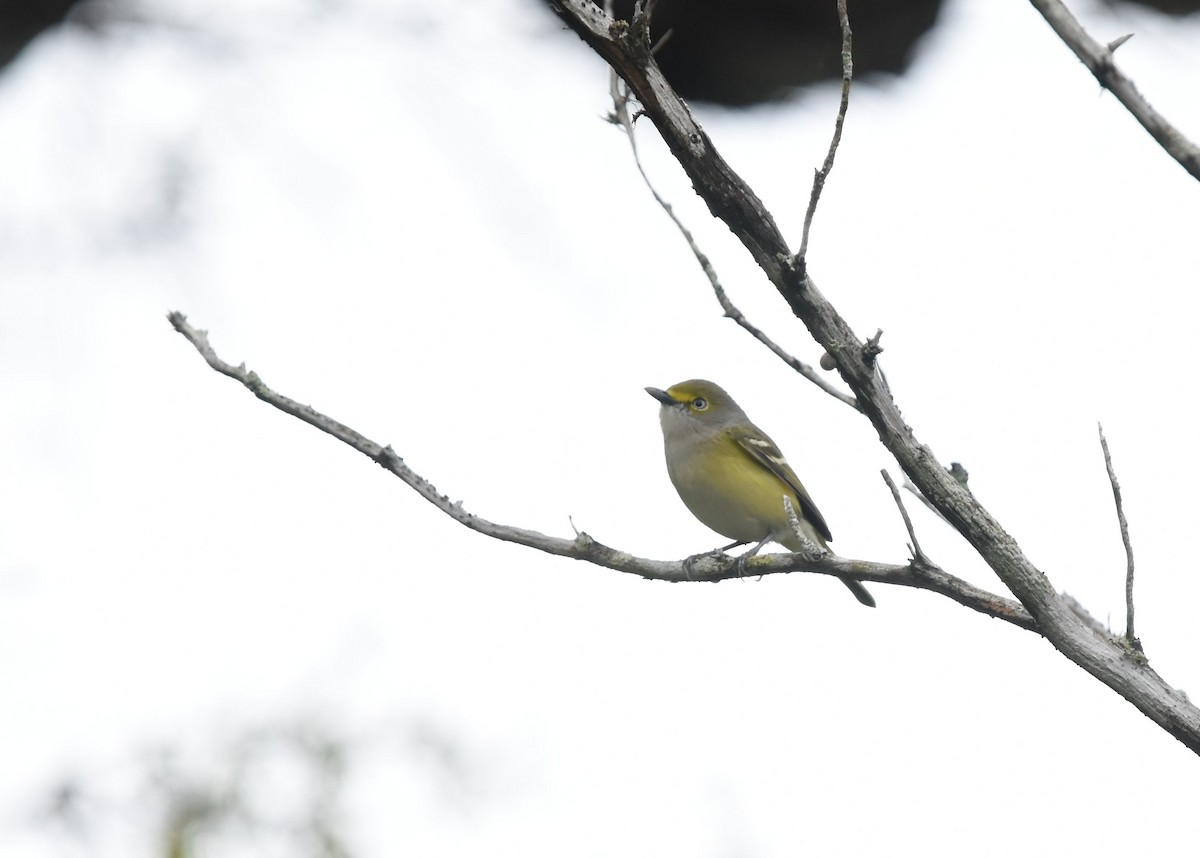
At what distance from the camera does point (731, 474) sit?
20.1 feet

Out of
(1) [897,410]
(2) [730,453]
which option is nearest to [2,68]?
(2) [730,453]

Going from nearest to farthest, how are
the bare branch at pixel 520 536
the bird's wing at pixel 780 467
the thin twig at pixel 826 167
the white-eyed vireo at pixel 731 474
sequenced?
the thin twig at pixel 826 167
the bare branch at pixel 520 536
the white-eyed vireo at pixel 731 474
the bird's wing at pixel 780 467

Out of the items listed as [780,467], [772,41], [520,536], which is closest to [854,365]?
[520,536]

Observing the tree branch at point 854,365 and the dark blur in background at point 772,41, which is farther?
the dark blur in background at point 772,41

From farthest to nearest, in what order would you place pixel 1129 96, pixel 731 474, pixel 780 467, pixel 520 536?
1. pixel 780 467
2. pixel 731 474
3. pixel 520 536
4. pixel 1129 96

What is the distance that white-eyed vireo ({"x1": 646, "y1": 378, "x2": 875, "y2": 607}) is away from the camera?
19.9ft

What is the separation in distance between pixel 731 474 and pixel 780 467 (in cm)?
48

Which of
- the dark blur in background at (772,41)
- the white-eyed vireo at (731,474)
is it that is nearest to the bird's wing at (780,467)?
the white-eyed vireo at (731,474)

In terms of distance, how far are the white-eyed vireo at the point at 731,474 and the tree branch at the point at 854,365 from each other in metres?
2.71

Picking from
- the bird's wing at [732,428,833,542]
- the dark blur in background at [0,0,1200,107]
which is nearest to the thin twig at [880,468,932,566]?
the bird's wing at [732,428,833,542]

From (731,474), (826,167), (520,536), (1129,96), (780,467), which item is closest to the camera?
(1129,96)

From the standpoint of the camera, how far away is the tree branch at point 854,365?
111 inches

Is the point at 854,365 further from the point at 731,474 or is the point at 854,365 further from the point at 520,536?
the point at 731,474

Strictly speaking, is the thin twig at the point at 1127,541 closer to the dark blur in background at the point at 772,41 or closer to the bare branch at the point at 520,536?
the bare branch at the point at 520,536
